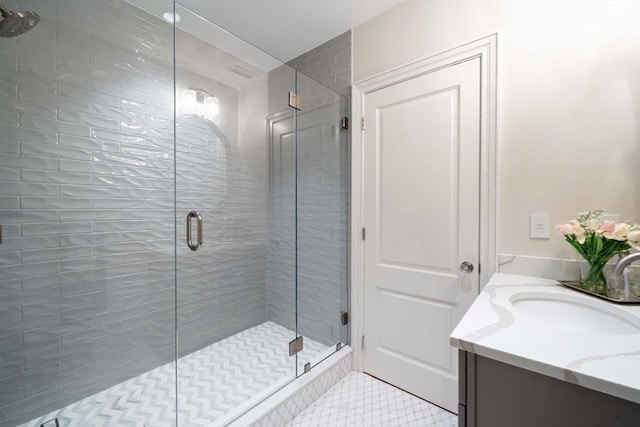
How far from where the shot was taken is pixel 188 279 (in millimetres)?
1949

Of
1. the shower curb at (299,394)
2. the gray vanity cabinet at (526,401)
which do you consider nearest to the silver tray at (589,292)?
the gray vanity cabinet at (526,401)

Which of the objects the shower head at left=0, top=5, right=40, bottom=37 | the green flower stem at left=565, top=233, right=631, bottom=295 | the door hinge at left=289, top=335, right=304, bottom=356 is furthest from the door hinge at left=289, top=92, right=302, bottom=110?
the green flower stem at left=565, top=233, right=631, bottom=295

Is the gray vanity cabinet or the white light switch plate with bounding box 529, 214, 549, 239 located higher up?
the white light switch plate with bounding box 529, 214, 549, 239

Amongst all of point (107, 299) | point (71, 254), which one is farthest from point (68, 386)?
point (71, 254)

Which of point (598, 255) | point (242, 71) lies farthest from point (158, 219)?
point (598, 255)

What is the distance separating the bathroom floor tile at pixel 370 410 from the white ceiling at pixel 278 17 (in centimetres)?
234

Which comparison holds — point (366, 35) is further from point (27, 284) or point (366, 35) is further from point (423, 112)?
point (27, 284)

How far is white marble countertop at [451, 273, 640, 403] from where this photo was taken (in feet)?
1.73

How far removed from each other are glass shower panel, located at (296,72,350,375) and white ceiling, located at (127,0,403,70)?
0.40 m

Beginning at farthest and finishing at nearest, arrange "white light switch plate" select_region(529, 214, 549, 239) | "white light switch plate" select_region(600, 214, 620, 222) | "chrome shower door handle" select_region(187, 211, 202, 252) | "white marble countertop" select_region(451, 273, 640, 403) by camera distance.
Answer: "chrome shower door handle" select_region(187, 211, 202, 252), "white light switch plate" select_region(529, 214, 549, 239), "white light switch plate" select_region(600, 214, 620, 222), "white marble countertop" select_region(451, 273, 640, 403)

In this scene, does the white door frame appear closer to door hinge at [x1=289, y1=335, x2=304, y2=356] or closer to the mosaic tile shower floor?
door hinge at [x1=289, y1=335, x2=304, y2=356]

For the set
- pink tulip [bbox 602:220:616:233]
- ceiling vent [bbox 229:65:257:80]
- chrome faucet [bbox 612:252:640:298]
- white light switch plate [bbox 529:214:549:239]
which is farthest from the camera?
ceiling vent [bbox 229:65:257:80]

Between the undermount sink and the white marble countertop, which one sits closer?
the white marble countertop

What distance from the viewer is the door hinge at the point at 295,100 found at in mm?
1927
